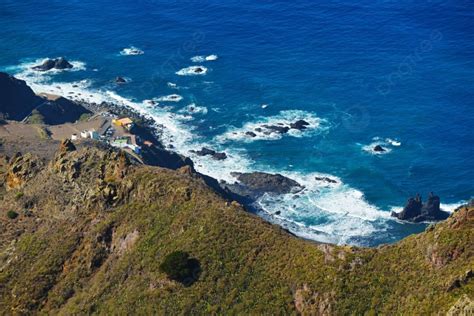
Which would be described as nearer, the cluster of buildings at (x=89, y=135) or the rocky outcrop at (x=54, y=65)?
the cluster of buildings at (x=89, y=135)

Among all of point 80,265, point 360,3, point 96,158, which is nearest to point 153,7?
point 360,3

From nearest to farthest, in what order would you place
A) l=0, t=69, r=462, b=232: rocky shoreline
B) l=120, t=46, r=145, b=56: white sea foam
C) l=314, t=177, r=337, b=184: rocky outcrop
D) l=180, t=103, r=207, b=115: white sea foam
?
l=0, t=69, r=462, b=232: rocky shoreline, l=314, t=177, r=337, b=184: rocky outcrop, l=180, t=103, r=207, b=115: white sea foam, l=120, t=46, r=145, b=56: white sea foam

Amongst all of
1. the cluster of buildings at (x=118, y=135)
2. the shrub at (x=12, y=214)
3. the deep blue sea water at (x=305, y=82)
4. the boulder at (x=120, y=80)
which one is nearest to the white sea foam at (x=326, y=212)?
the deep blue sea water at (x=305, y=82)

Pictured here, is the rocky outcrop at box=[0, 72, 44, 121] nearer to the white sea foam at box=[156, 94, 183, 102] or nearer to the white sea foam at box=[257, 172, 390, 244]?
the white sea foam at box=[156, 94, 183, 102]

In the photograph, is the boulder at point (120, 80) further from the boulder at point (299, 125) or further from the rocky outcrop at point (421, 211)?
the rocky outcrop at point (421, 211)

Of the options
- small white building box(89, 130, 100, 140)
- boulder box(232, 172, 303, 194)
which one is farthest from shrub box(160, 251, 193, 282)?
small white building box(89, 130, 100, 140)

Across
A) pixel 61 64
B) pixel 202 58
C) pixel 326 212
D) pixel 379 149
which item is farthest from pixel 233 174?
pixel 61 64
